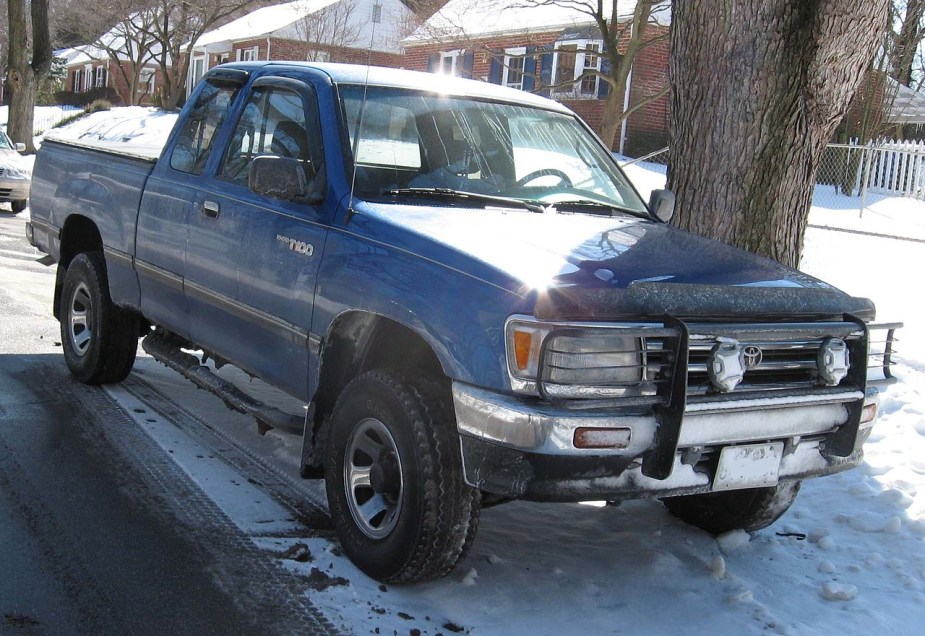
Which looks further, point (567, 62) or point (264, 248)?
point (567, 62)

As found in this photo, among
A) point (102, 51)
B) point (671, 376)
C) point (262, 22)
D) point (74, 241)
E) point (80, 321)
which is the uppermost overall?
point (262, 22)

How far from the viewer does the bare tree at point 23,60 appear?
2678 centimetres

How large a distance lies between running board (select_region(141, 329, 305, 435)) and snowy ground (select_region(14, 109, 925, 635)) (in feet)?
1.41

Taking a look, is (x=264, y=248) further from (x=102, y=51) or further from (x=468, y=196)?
(x=102, y=51)

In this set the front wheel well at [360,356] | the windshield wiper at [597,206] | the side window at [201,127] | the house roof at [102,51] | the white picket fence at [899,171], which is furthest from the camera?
the house roof at [102,51]

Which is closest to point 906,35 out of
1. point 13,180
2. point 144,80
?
point 13,180

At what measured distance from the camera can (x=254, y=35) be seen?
40344mm

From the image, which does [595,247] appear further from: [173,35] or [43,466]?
[173,35]

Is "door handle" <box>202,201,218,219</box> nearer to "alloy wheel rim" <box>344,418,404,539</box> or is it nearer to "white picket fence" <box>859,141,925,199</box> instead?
"alloy wheel rim" <box>344,418,404,539</box>

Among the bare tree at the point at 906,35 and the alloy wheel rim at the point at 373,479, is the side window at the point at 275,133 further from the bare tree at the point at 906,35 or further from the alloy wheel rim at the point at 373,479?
the bare tree at the point at 906,35

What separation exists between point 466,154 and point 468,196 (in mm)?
335

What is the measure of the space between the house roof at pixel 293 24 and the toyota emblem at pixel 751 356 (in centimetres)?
3241

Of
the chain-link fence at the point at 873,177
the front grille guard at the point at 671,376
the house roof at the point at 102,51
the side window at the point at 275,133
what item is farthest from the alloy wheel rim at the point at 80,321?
the house roof at the point at 102,51

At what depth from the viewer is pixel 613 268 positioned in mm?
3734
